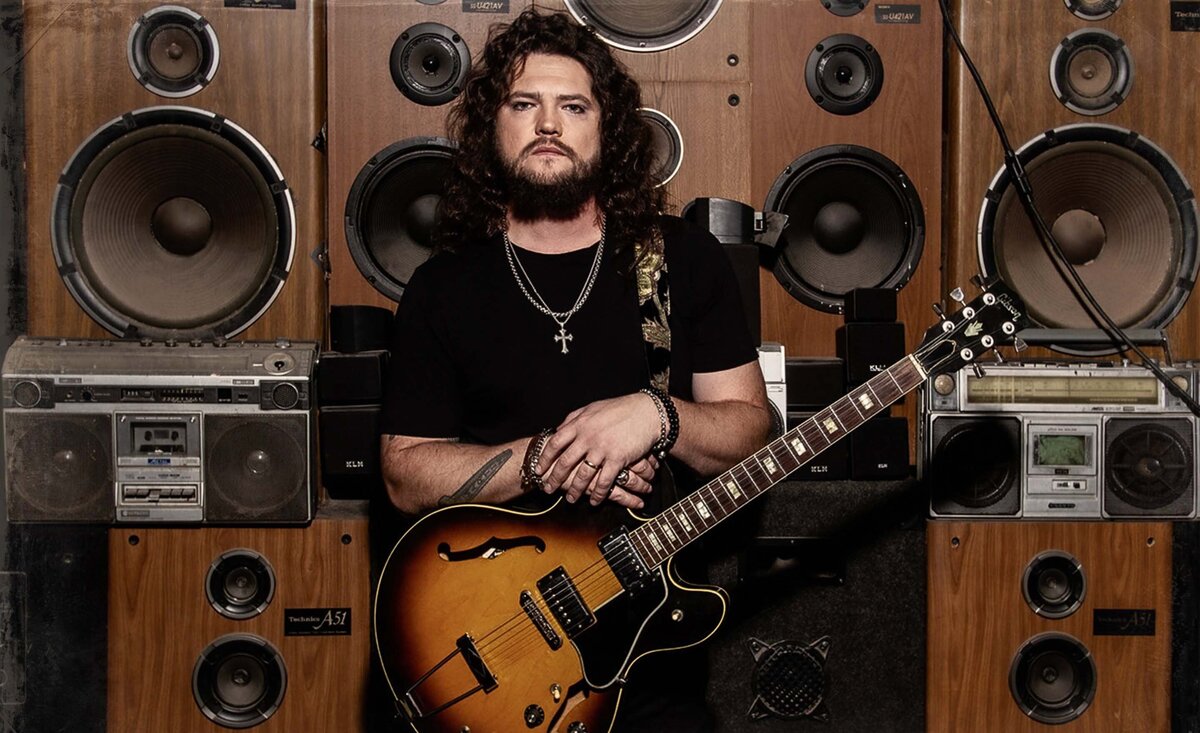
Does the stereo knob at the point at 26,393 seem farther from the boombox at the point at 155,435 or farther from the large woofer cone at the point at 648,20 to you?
the large woofer cone at the point at 648,20

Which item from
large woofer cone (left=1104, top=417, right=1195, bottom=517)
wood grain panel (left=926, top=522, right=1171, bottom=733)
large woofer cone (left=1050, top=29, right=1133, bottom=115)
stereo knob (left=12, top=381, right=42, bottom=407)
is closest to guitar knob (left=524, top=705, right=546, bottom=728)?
wood grain panel (left=926, top=522, right=1171, bottom=733)

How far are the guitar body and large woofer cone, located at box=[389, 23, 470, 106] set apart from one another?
1.24 metres

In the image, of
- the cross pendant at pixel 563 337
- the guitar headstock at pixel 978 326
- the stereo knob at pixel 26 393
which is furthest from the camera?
the stereo knob at pixel 26 393

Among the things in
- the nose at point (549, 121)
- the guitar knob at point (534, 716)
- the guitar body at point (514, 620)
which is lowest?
the guitar knob at point (534, 716)

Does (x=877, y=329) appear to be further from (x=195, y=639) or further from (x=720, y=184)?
(x=195, y=639)

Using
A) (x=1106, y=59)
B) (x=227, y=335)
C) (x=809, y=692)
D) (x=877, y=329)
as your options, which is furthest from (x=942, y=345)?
(x=227, y=335)

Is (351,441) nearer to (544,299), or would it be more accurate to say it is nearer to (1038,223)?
(544,299)

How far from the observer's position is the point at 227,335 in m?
2.22

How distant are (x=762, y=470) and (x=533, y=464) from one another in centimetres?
35

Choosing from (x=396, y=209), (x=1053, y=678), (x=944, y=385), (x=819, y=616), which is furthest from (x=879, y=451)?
(x=396, y=209)

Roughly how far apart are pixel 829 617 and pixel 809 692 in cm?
16

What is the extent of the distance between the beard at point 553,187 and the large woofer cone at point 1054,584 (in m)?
1.31

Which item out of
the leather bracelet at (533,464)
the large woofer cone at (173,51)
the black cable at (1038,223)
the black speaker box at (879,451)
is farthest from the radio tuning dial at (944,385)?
the large woofer cone at (173,51)

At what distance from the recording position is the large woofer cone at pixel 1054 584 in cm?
219
